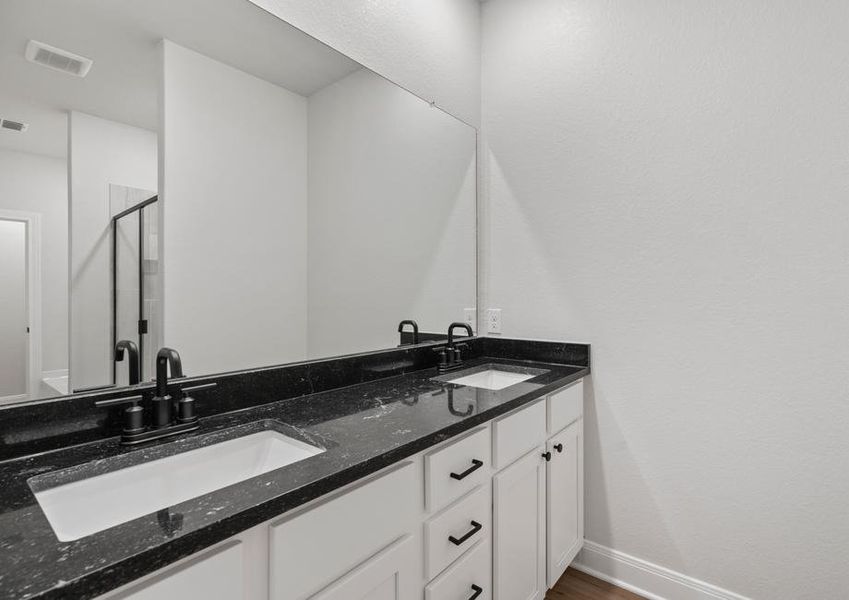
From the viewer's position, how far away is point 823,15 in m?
1.42

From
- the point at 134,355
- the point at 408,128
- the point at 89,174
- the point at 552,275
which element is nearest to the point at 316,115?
the point at 408,128

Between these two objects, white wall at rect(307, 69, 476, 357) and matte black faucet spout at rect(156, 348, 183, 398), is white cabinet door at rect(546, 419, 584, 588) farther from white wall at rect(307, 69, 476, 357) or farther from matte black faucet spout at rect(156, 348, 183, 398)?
matte black faucet spout at rect(156, 348, 183, 398)

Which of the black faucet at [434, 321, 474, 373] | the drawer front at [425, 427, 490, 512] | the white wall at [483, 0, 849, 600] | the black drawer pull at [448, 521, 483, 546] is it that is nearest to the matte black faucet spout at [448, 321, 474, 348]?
the black faucet at [434, 321, 474, 373]

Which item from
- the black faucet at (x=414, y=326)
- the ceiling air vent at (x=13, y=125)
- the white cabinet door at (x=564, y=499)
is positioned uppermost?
the ceiling air vent at (x=13, y=125)

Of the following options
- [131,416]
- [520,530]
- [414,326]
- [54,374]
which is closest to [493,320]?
[414,326]

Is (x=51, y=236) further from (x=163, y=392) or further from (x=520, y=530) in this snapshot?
(x=520, y=530)

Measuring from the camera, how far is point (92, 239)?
979 millimetres

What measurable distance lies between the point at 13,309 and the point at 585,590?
2.12 metres

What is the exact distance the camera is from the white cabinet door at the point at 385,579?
0.81m

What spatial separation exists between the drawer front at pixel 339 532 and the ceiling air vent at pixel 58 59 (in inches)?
42.2

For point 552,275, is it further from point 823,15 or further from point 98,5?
point 98,5

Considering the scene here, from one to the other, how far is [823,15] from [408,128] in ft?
4.80

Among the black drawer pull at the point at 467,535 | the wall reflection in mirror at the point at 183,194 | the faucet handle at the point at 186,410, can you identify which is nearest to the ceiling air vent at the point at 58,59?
the wall reflection in mirror at the point at 183,194

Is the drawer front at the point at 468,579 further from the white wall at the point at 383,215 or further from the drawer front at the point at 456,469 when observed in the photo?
the white wall at the point at 383,215
